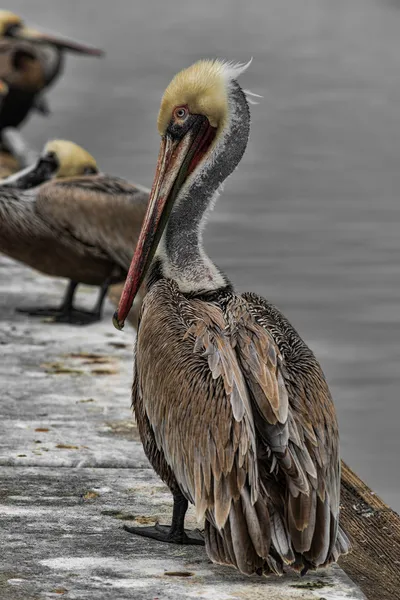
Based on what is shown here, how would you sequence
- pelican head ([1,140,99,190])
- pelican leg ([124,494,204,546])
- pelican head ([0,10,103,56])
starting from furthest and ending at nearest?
1. pelican head ([0,10,103,56])
2. pelican head ([1,140,99,190])
3. pelican leg ([124,494,204,546])

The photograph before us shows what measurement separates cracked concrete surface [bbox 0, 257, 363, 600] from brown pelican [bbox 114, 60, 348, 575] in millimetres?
130

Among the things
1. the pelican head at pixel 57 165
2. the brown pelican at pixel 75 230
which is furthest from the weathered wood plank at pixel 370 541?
the pelican head at pixel 57 165

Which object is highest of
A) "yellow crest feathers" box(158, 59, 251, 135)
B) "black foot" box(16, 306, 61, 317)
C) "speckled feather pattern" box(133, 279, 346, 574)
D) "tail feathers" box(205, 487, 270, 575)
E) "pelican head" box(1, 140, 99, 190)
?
"pelican head" box(1, 140, 99, 190)

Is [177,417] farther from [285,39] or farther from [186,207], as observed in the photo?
[285,39]

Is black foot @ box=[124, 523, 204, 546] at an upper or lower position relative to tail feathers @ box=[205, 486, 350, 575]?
lower

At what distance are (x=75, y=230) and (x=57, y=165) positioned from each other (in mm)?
670

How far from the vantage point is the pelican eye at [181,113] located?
12.3ft

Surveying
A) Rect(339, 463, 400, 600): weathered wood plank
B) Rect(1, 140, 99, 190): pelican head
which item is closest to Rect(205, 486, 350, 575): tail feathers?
Rect(339, 463, 400, 600): weathered wood plank

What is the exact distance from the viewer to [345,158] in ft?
51.9

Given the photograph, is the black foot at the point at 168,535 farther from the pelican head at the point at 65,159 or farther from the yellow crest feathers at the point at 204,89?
the pelican head at the point at 65,159

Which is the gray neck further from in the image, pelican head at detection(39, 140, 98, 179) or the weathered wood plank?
pelican head at detection(39, 140, 98, 179)

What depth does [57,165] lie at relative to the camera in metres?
6.80

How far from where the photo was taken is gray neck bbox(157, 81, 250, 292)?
3.66 m

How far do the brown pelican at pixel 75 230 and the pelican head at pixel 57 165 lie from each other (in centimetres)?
35
